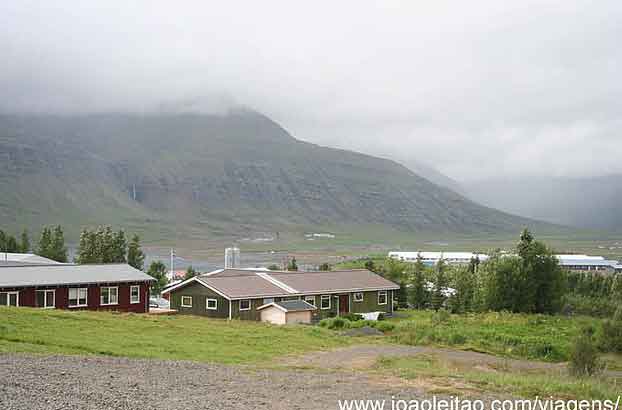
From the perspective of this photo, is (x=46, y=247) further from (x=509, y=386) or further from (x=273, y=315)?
(x=509, y=386)

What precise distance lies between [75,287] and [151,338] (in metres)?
17.2

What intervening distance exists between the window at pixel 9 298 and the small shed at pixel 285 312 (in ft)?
47.5

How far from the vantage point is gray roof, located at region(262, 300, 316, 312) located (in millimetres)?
44747

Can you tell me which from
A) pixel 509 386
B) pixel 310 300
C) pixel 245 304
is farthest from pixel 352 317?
pixel 509 386

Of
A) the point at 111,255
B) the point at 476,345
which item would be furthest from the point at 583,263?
the point at 476,345

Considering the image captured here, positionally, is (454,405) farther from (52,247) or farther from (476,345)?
(52,247)

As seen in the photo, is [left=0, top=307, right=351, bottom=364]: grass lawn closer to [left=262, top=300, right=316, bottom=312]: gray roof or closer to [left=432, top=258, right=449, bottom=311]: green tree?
[left=262, top=300, right=316, bottom=312]: gray roof

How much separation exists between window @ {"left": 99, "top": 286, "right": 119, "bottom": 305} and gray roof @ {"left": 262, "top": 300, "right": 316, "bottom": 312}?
30.9 feet

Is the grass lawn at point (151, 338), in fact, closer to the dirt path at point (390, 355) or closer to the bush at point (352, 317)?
the dirt path at point (390, 355)

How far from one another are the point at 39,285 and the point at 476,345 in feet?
79.9

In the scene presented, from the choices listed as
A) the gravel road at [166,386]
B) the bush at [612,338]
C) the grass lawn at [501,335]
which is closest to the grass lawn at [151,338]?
the gravel road at [166,386]

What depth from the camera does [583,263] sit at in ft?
442

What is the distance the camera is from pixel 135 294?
45.4 metres

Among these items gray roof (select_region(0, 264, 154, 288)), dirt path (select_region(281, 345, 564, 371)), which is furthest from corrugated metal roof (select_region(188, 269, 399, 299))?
dirt path (select_region(281, 345, 564, 371))
